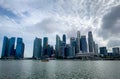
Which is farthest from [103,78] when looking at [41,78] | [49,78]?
[41,78]

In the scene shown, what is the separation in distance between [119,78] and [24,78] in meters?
33.5

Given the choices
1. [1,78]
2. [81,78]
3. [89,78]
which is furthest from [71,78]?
[1,78]

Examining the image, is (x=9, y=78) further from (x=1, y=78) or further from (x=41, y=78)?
(x=41, y=78)

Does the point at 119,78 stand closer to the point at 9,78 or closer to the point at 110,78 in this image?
the point at 110,78

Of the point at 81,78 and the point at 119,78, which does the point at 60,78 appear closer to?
the point at 81,78

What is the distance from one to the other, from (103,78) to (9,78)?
33472 mm

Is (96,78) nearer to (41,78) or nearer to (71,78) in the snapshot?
(71,78)

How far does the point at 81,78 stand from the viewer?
155 feet

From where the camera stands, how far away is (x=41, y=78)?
153 feet

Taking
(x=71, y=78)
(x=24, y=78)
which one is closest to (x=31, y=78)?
(x=24, y=78)

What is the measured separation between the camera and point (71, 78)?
47.2 metres

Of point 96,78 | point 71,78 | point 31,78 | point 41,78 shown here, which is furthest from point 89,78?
point 31,78

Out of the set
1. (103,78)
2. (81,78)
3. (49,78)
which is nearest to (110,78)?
(103,78)

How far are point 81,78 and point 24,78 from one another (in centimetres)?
2056
